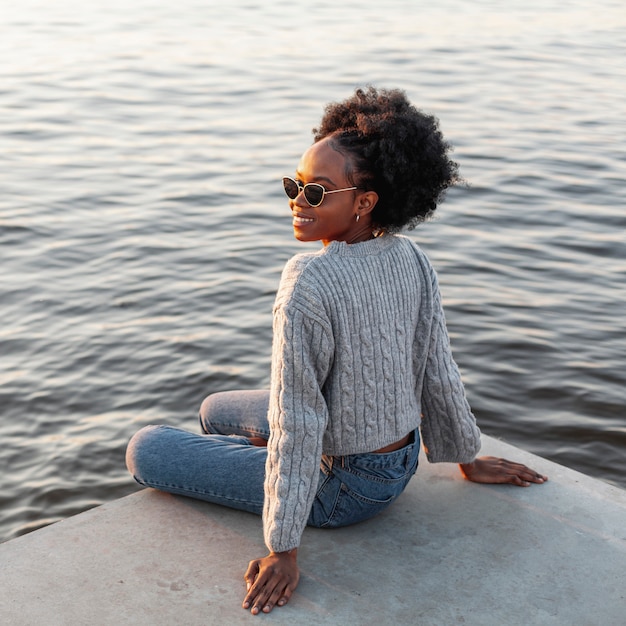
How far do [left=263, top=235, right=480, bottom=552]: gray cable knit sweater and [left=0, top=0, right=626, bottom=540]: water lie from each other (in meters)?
2.01

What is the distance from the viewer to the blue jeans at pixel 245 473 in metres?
3.09

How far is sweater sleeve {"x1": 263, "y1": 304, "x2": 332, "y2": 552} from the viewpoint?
110 inches

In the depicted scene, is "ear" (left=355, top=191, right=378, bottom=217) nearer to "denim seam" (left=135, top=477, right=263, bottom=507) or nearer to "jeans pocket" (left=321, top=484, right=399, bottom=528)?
"jeans pocket" (left=321, top=484, right=399, bottom=528)

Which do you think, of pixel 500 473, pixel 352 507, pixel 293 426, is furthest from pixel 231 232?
pixel 293 426

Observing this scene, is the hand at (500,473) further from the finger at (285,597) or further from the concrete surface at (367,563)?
the finger at (285,597)

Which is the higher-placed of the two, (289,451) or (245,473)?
(289,451)

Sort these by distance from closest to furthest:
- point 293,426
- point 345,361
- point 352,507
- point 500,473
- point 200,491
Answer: point 293,426
point 345,361
point 352,507
point 200,491
point 500,473

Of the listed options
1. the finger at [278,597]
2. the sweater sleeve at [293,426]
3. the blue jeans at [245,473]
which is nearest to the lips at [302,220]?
the sweater sleeve at [293,426]

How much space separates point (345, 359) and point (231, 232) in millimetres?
4918

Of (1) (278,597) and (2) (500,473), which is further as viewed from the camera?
(2) (500,473)

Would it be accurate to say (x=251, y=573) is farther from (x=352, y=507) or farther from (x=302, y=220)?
(x=302, y=220)

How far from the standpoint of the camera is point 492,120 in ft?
35.4

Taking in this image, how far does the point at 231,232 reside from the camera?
7707 millimetres

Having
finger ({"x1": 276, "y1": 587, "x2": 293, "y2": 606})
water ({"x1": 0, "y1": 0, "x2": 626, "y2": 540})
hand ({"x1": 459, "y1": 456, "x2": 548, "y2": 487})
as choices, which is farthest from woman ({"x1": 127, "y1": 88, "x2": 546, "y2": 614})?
water ({"x1": 0, "y1": 0, "x2": 626, "y2": 540})
